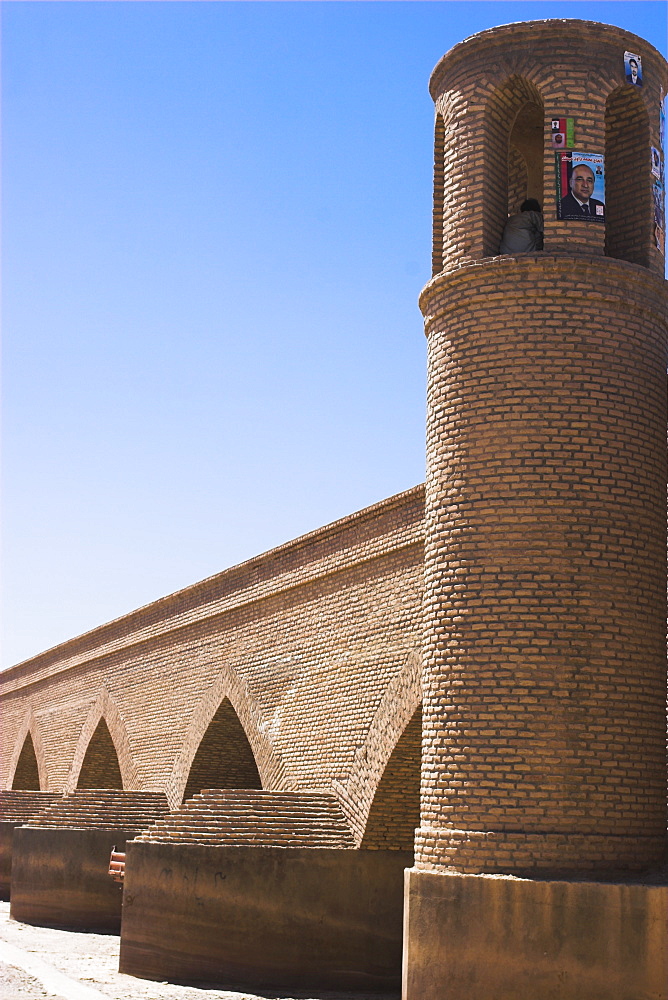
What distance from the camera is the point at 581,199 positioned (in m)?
9.38

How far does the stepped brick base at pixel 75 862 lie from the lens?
50.5 ft

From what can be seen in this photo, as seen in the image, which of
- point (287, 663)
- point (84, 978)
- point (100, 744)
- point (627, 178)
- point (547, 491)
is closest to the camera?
point (547, 491)

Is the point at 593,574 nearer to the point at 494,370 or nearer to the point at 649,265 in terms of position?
the point at 494,370

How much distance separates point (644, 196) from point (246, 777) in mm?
10722

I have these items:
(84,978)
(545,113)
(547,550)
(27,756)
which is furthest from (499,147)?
(27,756)

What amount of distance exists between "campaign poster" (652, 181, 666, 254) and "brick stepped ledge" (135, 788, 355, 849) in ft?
20.5

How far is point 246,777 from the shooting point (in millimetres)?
17531

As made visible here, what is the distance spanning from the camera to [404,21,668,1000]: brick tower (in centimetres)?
804

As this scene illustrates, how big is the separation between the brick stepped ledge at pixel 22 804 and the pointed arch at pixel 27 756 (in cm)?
572

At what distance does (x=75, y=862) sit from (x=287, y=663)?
388 cm

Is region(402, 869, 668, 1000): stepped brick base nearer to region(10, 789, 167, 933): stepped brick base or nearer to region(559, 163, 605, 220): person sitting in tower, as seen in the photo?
region(559, 163, 605, 220): person sitting in tower

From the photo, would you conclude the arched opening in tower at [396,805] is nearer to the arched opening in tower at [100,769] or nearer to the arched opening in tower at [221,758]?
the arched opening in tower at [221,758]

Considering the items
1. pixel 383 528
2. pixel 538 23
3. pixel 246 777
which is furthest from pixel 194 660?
pixel 538 23

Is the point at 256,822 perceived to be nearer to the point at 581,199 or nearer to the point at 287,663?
the point at 287,663
